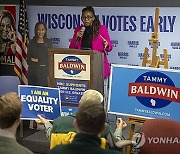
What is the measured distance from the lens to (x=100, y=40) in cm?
590

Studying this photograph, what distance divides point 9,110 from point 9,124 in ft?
0.30

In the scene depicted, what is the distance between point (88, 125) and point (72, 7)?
4816mm

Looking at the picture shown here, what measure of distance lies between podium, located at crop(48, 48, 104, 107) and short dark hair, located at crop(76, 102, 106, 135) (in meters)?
2.37

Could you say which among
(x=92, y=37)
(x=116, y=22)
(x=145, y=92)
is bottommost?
(x=145, y=92)

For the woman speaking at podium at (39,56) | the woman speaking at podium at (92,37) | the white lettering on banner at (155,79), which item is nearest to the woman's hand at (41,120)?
the white lettering on banner at (155,79)

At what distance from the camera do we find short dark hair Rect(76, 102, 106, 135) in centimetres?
221

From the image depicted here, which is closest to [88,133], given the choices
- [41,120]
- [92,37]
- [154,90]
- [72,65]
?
[41,120]

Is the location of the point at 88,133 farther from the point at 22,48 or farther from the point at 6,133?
the point at 22,48

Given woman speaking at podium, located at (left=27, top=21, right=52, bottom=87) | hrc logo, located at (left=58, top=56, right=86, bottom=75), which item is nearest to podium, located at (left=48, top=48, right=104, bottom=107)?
hrc logo, located at (left=58, top=56, right=86, bottom=75)

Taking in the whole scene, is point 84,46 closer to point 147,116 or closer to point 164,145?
point 147,116

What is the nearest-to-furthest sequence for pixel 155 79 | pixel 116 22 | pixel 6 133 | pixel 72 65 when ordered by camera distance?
pixel 6 133
pixel 155 79
pixel 72 65
pixel 116 22

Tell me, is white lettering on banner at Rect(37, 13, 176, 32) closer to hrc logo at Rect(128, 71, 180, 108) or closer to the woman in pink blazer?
the woman in pink blazer

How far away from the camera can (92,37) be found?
594cm

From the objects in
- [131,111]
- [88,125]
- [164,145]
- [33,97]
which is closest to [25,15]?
[33,97]
